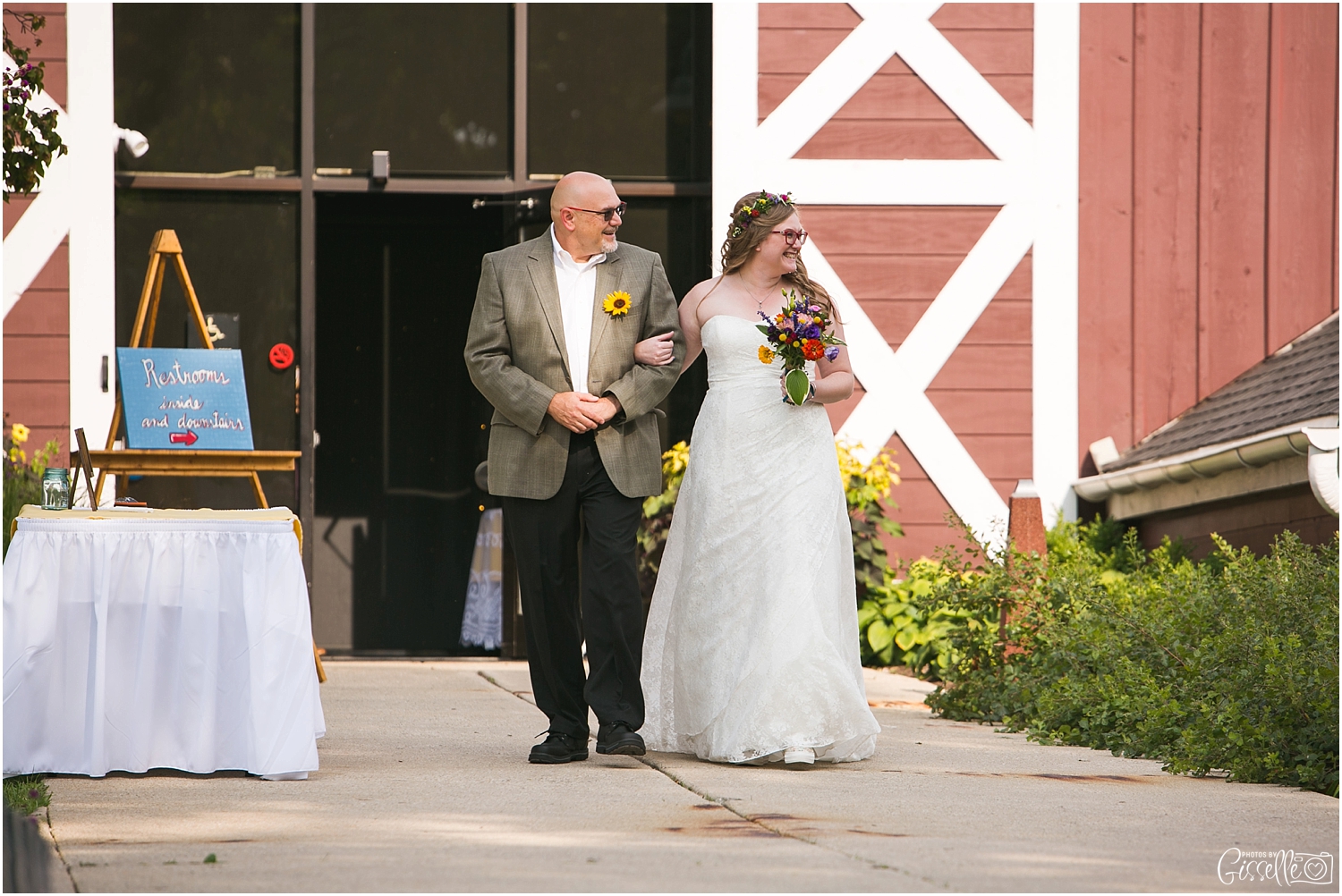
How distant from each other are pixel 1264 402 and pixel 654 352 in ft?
14.1

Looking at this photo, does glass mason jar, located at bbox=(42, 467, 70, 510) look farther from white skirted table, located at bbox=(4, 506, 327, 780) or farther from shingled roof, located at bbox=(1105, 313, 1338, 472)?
shingled roof, located at bbox=(1105, 313, 1338, 472)

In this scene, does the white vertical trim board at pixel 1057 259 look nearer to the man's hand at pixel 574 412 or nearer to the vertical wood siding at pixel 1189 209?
the vertical wood siding at pixel 1189 209

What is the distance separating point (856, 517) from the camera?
8.30 m

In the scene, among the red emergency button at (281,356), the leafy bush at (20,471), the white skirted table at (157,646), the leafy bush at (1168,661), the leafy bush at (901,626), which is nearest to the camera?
the white skirted table at (157,646)

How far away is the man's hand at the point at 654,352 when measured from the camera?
457 cm

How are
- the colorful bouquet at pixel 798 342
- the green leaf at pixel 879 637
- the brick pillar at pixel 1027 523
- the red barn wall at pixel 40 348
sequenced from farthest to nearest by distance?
the red barn wall at pixel 40 348 → the green leaf at pixel 879 637 → the brick pillar at pixel 1027 523 → the colorful bouquet at pixel 798 342

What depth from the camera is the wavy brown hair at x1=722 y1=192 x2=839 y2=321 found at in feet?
15.4

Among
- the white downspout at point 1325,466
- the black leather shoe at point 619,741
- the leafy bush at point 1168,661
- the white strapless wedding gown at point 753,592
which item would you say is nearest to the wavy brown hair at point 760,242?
the white strapless wedding gown at point 753,592

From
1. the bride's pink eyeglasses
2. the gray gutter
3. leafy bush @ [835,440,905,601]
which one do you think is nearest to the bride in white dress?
the bride's pink eyeglasses

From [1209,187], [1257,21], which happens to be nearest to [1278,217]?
[1209,187]

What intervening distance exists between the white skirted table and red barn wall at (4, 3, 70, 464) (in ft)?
14.3

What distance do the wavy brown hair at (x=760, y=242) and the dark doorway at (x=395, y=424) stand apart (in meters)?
5.13

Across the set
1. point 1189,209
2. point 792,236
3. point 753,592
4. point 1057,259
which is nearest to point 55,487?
point 753,592

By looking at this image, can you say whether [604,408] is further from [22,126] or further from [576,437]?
[22,126]
